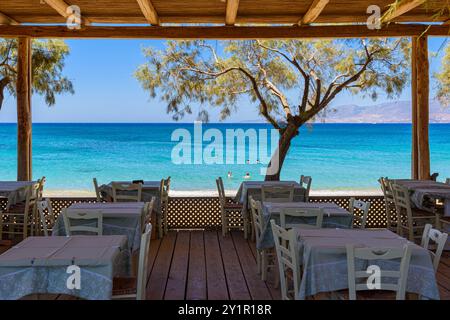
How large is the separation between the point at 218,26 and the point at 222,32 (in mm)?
106

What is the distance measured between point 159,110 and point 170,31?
2836 centimetres

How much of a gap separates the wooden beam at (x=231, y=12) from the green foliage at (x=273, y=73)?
1657 mm

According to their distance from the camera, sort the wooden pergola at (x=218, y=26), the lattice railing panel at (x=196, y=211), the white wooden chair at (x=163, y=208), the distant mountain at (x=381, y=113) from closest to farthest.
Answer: the wooden pergola at (x=218, y=26)
the white wooden chair at (x=163, y=208)
the lattice railing panel at (x=196, y=211)
the distant mountain at (x=381, y=113)

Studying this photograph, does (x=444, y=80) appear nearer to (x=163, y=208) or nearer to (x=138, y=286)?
(x=163, y=208)

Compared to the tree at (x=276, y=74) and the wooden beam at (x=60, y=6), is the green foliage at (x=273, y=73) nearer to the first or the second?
the tree at (x=276, y=74)

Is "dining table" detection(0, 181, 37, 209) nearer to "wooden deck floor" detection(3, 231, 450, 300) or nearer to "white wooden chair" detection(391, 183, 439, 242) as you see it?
"wooden deck floor" detection(3, 231, 450, 300)

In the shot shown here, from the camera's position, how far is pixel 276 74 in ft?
34.4

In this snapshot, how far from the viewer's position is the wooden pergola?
762 cm

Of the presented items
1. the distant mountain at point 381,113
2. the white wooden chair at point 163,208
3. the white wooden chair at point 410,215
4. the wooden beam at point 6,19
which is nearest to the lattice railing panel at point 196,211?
the white wooden chair at point 163,208

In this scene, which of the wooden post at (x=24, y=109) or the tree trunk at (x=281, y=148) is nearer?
the wooden post at (x=24, y=109)

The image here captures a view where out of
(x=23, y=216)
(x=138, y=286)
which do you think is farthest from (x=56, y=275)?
(x=23, y=216)

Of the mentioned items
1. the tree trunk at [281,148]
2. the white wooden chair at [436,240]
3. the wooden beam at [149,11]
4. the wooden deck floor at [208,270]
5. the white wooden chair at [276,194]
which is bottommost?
the wooden deck floor at [208,270]

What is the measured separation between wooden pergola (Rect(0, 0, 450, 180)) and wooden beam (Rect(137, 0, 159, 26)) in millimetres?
15

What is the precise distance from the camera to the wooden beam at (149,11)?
7.06 meters
